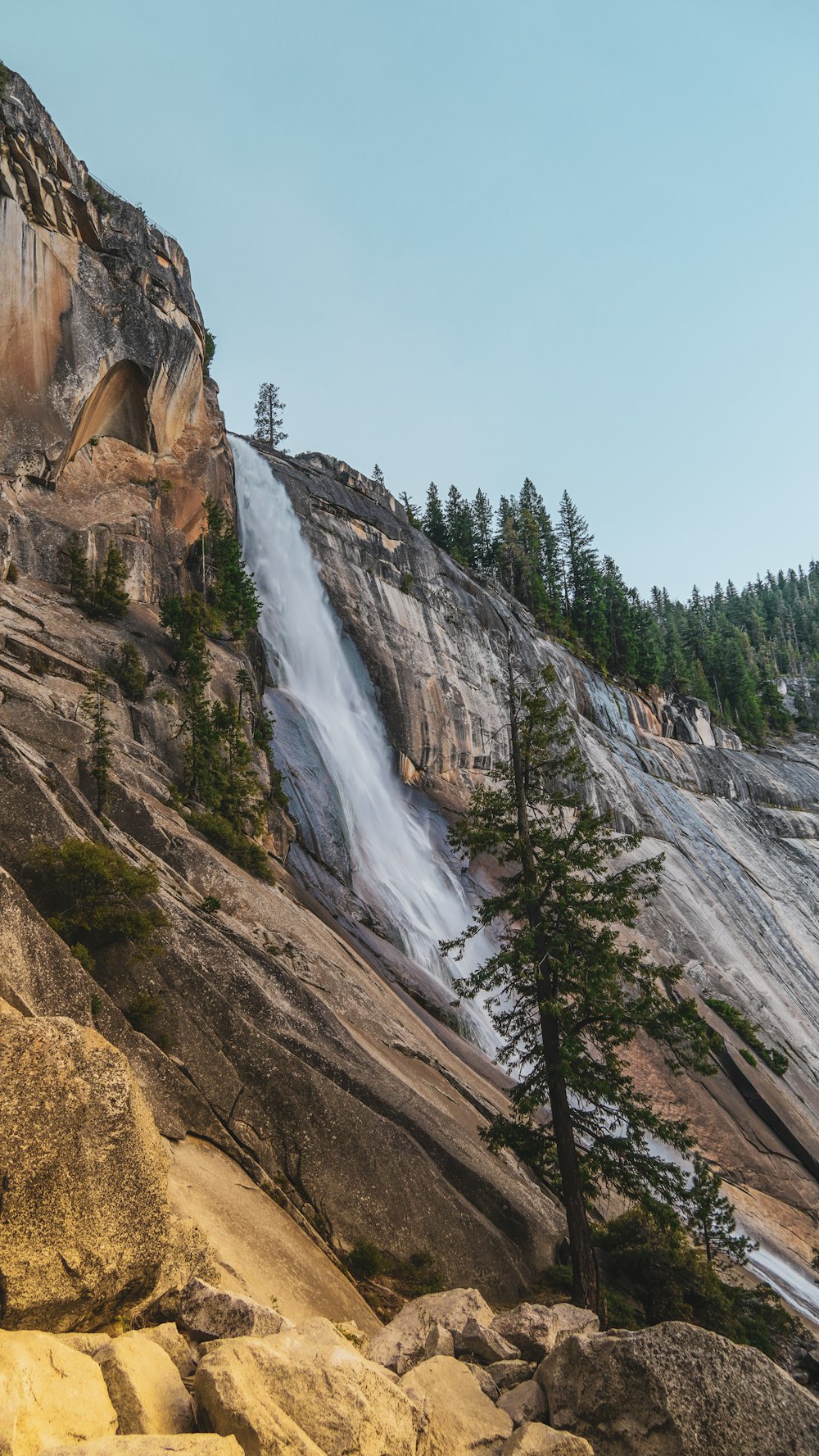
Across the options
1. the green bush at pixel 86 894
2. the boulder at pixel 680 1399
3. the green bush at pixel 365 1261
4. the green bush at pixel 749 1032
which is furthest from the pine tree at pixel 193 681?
the green bush at pixel 749 1032

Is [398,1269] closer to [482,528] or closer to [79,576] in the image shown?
[79,576]

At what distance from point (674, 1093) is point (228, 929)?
71.7 ft

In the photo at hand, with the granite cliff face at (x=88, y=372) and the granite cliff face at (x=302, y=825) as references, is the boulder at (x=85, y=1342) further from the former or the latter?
the granite cliff face at (x=88, y=372)

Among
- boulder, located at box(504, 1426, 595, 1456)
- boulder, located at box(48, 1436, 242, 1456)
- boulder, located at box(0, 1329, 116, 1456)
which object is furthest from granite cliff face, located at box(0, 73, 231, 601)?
boulder, located at box(504, 1426, 595, 1456)

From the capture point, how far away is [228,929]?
16.6 metres

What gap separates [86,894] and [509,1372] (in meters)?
9.11

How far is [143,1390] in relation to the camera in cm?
550

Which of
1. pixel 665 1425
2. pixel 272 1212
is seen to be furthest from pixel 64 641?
pixel 665 1425

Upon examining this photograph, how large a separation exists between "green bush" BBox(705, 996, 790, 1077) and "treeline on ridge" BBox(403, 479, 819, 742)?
38.8 metres

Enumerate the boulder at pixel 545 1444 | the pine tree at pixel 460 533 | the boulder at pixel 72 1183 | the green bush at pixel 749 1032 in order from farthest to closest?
the pine tree at pixel 460 533, the green bush at pixel 749 1032, the boulder at pixel 72 1183, the boulder at pixel 545 1444

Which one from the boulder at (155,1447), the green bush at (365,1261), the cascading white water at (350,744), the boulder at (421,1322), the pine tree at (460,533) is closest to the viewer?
the boulder at (155,1447)

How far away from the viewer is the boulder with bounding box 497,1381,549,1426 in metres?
7.33

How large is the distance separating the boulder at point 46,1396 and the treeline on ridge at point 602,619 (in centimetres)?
6254

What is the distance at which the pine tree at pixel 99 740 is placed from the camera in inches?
706
